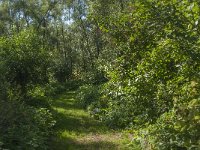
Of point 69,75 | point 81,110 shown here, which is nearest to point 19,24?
point 69,75

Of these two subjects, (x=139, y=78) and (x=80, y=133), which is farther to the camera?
(x=80, y=133)

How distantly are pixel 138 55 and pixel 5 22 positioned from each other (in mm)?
44237

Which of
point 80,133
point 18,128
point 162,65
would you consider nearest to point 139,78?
point 162,65

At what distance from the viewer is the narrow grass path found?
12.6 m

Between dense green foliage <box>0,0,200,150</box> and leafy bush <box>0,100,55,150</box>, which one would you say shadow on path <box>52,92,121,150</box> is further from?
leafy bush <box>0,100,55,150</box>

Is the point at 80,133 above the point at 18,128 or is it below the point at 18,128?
below

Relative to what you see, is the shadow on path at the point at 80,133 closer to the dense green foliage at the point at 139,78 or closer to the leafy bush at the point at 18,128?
the dense green foliage at the point at 139,78

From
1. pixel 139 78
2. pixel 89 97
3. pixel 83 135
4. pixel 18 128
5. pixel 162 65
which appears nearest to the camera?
pixel 162 65

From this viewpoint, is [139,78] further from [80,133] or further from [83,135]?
[80,133]

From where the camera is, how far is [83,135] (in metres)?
14.4

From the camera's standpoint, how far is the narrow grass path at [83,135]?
12.6m

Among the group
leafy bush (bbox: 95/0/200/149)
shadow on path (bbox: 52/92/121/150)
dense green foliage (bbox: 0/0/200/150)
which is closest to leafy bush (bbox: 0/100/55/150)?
dense green foliage (bbox: 0/0/200/150)

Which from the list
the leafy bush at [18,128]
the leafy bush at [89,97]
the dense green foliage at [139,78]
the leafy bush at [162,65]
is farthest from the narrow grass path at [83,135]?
the leafy bush at [162,65]

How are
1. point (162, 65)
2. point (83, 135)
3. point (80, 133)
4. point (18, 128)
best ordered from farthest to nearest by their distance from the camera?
point (80, 133) → point (83, 135) → point (18, 128) → point (162, 65)
